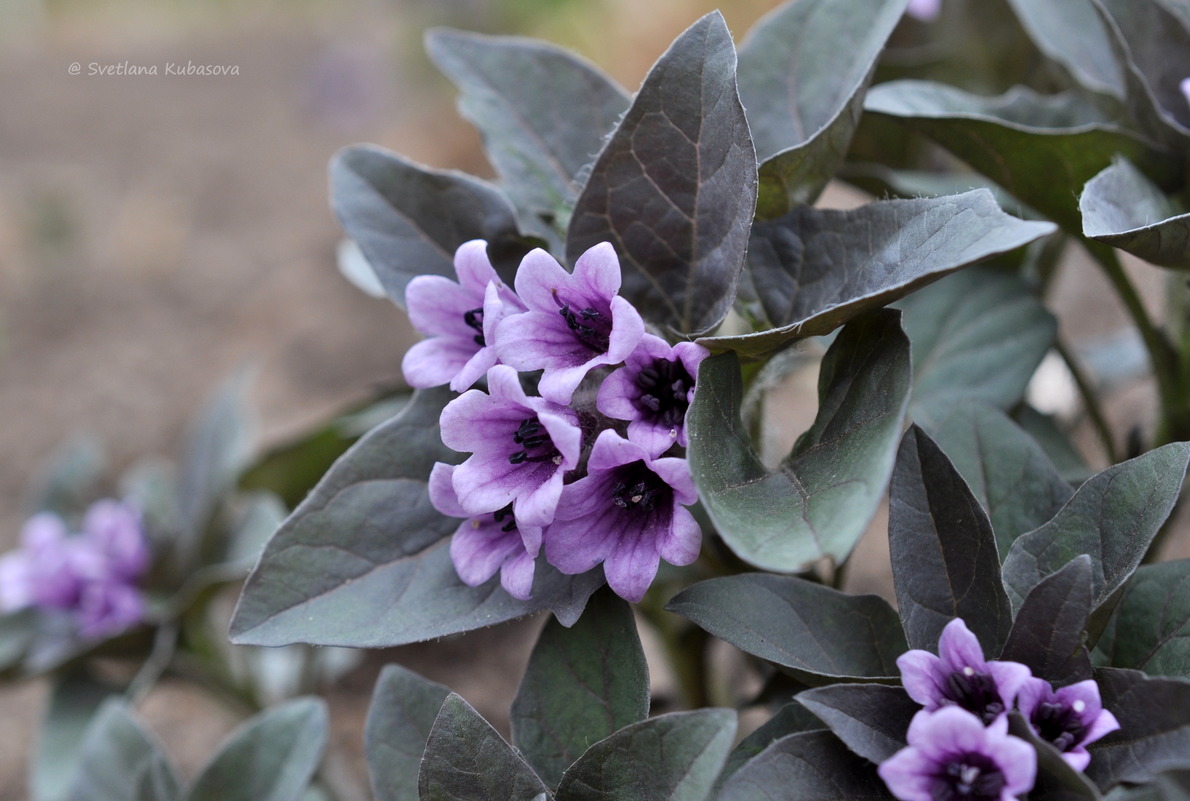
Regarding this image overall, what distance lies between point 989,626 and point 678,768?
324 mm

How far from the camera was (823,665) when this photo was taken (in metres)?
0.93

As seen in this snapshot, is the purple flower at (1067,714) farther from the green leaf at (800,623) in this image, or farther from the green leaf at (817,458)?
the green leaf at (817,458)

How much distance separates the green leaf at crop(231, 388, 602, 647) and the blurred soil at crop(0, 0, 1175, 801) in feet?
4.98

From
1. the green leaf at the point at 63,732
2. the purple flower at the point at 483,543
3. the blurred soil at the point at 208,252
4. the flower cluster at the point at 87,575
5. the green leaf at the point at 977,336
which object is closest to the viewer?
the purple flower at the point at 483,543

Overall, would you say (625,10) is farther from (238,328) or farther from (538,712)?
(538,712)

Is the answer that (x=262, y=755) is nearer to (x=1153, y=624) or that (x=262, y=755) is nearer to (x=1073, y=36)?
(x=1153, y=624)

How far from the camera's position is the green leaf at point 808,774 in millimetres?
824

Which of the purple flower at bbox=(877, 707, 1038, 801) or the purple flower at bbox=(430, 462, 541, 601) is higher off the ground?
the purple flower at bbox=(430, 462, 541, 601)

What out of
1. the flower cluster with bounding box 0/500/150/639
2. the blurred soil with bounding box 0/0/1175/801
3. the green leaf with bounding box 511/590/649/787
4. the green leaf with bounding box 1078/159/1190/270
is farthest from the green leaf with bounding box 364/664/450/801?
the blurred soil with bounding box 0/0/1175/801

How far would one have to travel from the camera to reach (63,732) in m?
1.82

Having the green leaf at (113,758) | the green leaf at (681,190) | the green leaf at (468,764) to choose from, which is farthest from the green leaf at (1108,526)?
the green leaf at (113,758)

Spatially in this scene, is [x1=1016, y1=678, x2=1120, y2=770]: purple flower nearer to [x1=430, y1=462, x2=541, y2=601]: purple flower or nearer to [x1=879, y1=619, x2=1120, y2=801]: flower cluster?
[x1=879, y1=619, x2=1120, y2=801]: flower cluster

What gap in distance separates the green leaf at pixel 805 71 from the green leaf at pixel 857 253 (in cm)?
7

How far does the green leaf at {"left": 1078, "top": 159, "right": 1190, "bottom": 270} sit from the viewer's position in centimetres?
94
